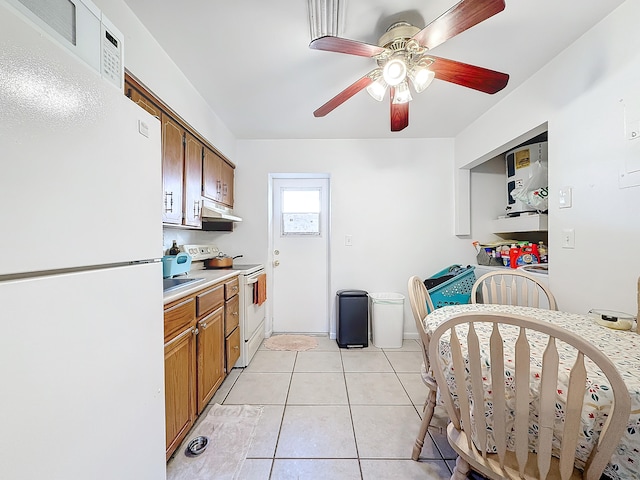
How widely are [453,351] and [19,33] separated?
53.7 inches

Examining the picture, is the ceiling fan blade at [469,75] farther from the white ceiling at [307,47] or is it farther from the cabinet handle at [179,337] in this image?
the cabinet handle at [179,337]

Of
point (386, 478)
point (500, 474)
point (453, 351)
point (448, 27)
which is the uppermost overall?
point (448, 27)

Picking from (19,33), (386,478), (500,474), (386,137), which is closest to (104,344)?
(19,33)

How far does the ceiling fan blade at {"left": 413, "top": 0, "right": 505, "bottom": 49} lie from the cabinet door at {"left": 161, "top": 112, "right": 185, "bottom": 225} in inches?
63.3

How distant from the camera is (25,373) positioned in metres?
0.49

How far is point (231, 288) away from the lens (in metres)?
2.26

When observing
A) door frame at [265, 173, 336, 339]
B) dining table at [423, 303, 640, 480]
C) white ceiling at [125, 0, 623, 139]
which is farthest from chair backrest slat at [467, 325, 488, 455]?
door frame at [265, 173, 336, 339]

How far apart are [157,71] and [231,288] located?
1578 millimetres

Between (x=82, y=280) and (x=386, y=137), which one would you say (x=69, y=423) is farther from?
(x=386, y=137)

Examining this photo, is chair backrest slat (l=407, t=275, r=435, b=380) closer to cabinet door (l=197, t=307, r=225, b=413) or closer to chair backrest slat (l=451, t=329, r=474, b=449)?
chair backrest slat (l=451, t=329, r=474, b=449)

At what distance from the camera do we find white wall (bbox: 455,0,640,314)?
1.37 metres

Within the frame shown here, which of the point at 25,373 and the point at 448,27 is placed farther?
the point at 448,27

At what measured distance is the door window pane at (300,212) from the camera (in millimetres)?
3430

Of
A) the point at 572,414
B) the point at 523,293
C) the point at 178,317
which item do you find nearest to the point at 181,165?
the point at 178,317
